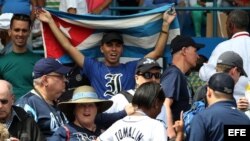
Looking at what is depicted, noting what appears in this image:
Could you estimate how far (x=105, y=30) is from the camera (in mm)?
13875

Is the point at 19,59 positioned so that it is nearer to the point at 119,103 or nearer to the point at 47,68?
the point at 47,68

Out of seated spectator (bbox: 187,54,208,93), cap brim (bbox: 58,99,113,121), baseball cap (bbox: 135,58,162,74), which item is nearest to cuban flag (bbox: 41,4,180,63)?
seated spectator (bbox: 187,54,208,93)

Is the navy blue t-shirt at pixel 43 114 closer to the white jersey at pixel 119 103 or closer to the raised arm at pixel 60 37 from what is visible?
the white jersey at pixel 119 103

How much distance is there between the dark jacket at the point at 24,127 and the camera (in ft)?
38.1

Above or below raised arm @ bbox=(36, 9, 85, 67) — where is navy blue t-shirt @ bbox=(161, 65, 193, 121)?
below

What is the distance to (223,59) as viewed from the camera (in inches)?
480

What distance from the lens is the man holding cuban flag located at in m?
13.3

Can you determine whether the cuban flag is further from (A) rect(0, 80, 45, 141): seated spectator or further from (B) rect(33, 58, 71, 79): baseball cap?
(A) rect(0, 80, 45, 141): seated spectator

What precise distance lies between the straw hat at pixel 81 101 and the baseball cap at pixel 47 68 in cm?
67

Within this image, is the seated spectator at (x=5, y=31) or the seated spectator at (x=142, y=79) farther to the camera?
the seated spectator at (x=5, y=31)

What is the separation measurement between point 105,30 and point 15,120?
8.28 ft

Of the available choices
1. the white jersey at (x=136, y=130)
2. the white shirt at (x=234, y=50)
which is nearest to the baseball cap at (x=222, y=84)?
the white jersey at (x=136, y=130)

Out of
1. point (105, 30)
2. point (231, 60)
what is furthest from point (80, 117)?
point (105, 30)

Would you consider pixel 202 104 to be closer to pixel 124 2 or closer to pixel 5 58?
pixel 5 58
